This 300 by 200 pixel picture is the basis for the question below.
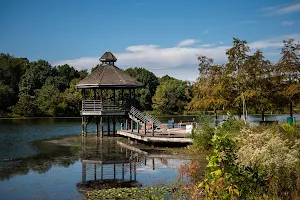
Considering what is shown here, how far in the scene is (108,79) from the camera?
1218 inches

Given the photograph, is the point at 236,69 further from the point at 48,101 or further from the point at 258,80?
the point at 48,101

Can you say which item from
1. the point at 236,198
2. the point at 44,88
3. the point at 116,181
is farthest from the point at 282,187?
the point at 44,88

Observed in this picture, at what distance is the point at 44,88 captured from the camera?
218 ft

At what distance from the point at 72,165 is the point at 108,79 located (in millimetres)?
12561

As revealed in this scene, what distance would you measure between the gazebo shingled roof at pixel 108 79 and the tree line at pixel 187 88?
16.2 feet

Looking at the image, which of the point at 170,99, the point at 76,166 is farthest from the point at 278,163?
the point at 170,99

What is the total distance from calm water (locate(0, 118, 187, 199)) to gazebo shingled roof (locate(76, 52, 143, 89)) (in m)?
4.24

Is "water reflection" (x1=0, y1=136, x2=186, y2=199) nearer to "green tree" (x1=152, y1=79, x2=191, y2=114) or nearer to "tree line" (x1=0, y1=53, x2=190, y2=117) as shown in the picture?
"tree line" (x1=0, y1=53, x2=190, y2=117)

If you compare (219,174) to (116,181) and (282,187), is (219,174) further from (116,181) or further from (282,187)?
(116,181)

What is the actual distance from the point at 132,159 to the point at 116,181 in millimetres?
A: 5234

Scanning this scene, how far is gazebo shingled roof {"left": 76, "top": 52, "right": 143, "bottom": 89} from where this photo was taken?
30.3 m

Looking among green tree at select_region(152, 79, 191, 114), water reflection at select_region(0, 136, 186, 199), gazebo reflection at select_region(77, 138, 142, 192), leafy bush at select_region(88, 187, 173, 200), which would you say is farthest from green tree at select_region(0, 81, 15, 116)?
leafy bush at select_region(88, 187, 173, 200)

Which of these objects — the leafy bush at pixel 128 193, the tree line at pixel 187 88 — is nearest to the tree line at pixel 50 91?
the tree line at pixel 187 88

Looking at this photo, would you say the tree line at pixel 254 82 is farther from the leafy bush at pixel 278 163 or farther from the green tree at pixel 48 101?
the green tree at pixel 48 101
